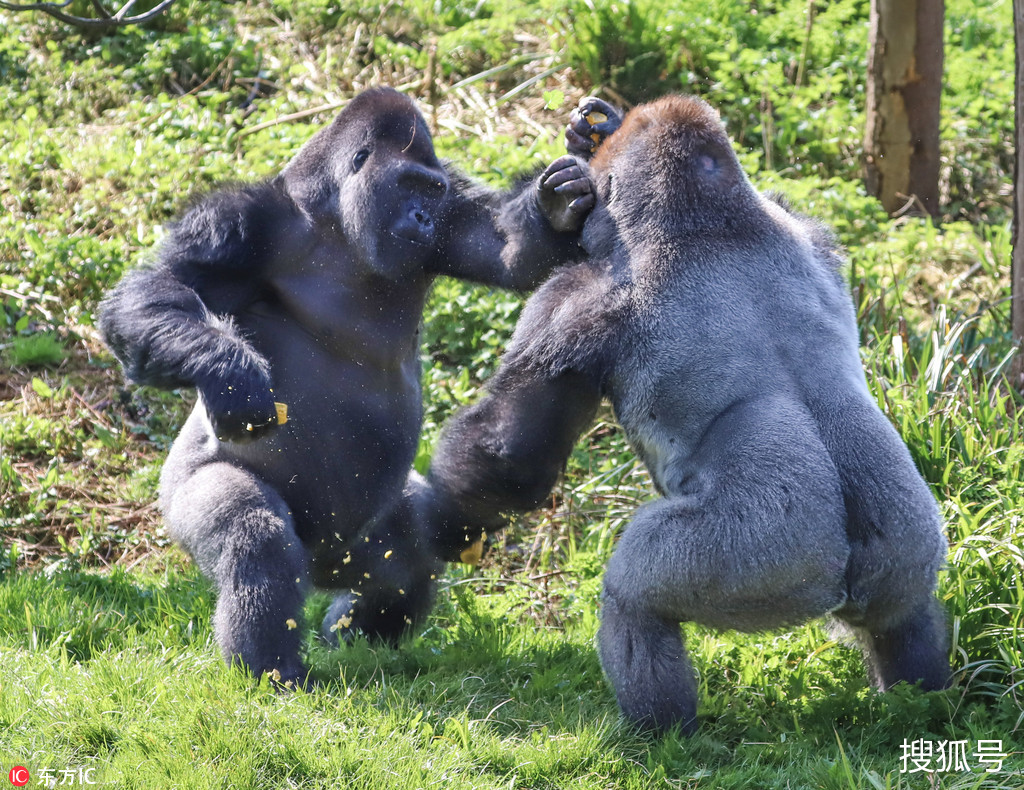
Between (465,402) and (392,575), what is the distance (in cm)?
149

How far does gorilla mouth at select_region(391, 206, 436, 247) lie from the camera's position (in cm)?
351

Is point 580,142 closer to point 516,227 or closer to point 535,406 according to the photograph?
point 516,227

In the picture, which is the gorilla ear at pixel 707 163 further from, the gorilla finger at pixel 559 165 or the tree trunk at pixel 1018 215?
the tree trunk at pixel 1018 215

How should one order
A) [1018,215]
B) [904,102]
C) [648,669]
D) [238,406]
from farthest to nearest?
1. [904,102]
2. [1018,215]
3. [238,406]
4. [648,669]

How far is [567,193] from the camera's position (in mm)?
3312

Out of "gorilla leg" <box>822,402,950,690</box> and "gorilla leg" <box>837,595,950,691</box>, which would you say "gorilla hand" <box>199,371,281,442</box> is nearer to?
"gorilla leg" <box>822,402,950,690</box>

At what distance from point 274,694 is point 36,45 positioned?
6923mm

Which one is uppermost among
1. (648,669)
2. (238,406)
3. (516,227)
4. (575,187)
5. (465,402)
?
(575,187)

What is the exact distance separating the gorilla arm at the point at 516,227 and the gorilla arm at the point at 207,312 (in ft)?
1.97

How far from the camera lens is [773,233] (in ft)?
10.6

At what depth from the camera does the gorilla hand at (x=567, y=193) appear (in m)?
3.31

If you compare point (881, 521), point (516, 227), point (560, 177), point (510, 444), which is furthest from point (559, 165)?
point (881, 521)

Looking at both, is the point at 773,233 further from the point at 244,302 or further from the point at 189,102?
the point at 189,102

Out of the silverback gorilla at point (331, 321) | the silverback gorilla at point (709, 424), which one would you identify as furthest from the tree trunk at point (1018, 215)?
the silverback gorilla at point (331, 321)
